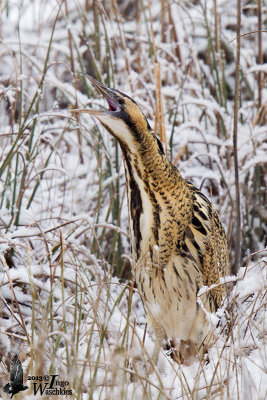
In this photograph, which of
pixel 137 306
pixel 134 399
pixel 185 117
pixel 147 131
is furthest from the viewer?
pixel 185 117

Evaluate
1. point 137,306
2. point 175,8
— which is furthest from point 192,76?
point 137,306

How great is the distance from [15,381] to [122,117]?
77 centimetres

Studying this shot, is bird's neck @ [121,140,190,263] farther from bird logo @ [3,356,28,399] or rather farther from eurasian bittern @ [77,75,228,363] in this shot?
bird logo @ [3,356,28,399]

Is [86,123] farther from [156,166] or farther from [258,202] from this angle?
[156,166]

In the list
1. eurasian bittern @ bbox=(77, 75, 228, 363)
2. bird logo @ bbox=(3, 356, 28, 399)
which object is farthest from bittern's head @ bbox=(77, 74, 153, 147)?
bird logo @ bbox=(3, 356, 28, 399)

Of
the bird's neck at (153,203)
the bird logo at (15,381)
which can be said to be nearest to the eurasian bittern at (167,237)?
the bird's neck at (153,203)

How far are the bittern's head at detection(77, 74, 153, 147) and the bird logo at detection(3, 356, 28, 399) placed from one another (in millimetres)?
701

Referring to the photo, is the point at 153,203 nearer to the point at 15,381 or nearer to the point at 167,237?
the point at 167,237

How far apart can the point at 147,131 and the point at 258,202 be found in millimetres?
1164

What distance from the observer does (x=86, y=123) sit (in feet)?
9.71

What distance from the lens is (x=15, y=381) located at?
1.54m

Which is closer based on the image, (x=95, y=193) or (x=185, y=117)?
(x=95, y=193)

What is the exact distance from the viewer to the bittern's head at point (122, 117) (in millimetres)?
1860

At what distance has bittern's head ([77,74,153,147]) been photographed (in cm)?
186
